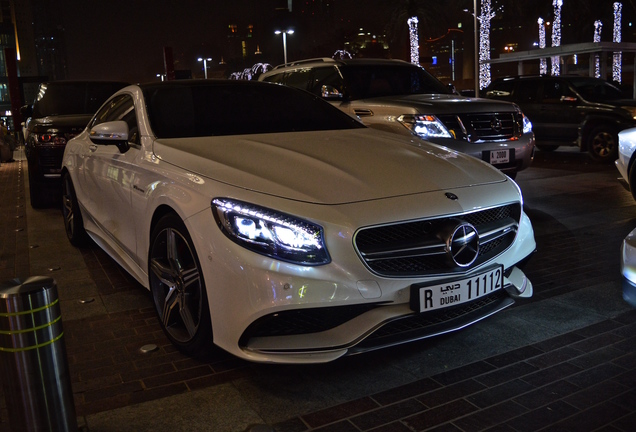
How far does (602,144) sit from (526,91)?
237 centimetres

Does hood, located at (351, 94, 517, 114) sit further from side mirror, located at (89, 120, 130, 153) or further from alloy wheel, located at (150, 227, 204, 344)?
alloy wheel, located at (150, 227, 204, 344)

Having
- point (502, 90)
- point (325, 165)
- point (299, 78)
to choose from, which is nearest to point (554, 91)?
point (502, 90)

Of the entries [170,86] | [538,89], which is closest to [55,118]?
[170,86]

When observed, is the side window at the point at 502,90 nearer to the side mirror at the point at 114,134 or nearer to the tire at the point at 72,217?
the tire at the point at 72,217

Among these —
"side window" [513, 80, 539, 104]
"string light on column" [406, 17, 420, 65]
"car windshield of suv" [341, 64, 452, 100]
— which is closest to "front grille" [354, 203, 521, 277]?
"car windshield of suv" [341, 64, 452, 100]

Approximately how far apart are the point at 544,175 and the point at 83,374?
910 cm

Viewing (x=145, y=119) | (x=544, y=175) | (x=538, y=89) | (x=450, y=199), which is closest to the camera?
(x=450, y=199)

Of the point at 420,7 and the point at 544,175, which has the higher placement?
the point at 420,7

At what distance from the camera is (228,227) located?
9.61 ft

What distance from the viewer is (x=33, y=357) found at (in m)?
2.41

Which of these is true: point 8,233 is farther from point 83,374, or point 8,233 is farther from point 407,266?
point 407,266

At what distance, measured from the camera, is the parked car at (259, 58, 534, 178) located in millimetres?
7465

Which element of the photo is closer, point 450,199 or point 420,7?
point 450,199

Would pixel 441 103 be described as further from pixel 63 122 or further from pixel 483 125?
pixel 63 122
